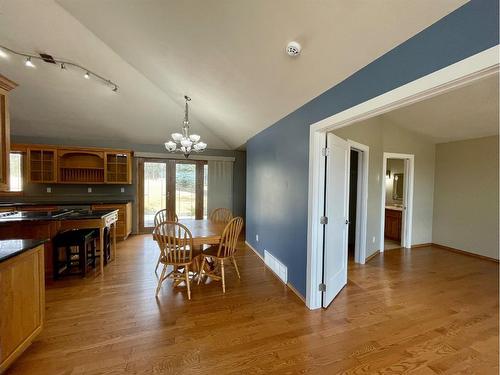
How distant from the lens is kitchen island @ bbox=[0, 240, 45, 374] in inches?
57.1

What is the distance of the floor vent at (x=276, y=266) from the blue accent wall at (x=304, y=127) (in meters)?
0.09

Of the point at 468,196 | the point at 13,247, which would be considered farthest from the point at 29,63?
the point at 468,196

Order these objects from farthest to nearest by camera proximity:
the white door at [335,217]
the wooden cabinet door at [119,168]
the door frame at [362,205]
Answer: the wooden cabinet door at [119,168]
the door frame at [362,205]
the white door at [335,217]

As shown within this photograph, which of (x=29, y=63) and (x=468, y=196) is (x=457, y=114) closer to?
(x=468, y=196)

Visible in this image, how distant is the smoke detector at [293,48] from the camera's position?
1732 mm

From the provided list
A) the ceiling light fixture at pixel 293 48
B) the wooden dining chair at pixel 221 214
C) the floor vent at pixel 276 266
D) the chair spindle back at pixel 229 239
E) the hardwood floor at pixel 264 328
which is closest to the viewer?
the hardwood floor at pixel 264 328

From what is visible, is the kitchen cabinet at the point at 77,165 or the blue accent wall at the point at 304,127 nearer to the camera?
the blue accent wall at the point at 304,127

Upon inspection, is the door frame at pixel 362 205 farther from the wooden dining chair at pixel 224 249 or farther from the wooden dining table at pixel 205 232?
the wooden dining table at pixel 205 232

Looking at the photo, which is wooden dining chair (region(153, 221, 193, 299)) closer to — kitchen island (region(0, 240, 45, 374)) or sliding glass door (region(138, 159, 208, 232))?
kitchen island (region(0, 240, 45, 374))

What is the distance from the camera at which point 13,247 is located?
165cm

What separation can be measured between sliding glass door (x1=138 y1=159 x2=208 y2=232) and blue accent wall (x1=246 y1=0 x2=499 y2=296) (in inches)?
77.4

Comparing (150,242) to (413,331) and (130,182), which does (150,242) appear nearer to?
(130,182)

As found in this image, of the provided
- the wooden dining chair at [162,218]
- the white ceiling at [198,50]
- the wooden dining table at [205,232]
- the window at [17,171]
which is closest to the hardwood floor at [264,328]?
the wooden dining table at [205,232]

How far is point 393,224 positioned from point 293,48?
4.97 m
